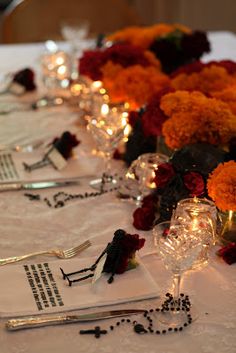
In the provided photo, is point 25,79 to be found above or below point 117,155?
below

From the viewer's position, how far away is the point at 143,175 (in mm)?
1672

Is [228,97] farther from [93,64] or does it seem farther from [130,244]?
[93,64]

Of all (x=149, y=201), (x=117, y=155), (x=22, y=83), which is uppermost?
(x=149, y=201)

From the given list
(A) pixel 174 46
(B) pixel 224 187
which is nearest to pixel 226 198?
(B) pixel 224 187

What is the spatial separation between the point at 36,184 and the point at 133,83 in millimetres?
520

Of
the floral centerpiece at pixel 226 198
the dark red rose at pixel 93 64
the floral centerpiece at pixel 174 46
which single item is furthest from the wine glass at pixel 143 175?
the floral centerpiece at pixel 174 46

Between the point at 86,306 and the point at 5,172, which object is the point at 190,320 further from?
the point at 5,172

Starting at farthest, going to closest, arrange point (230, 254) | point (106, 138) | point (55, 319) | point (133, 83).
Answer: point (133, 83) → point (106, 138) → point (230, 254) → point (55, 319)

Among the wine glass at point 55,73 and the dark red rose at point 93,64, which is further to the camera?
the wine glass at point 55,73

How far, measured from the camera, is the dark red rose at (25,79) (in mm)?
2543

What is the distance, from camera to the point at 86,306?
1.22 m

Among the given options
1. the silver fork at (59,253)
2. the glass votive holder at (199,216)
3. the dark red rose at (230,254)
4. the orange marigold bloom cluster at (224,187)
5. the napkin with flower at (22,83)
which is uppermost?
the orange marigold bloom cluster at (224,187)

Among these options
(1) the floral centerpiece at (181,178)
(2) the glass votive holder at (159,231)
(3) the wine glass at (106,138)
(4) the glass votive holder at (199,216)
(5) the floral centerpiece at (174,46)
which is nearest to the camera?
(2) the glass votive holder at (159,231)

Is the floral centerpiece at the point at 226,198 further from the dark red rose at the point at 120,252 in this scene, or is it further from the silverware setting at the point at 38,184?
the silverware setting at the point at 38,184
